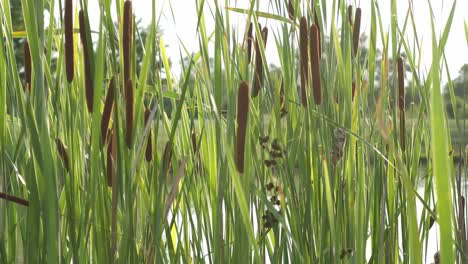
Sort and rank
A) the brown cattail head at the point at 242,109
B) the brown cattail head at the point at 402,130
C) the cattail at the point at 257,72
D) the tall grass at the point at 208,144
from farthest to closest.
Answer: the brown cattail head at the point at 402,130
the cattail at the point at 257,72
the tall grass at the point at 208,144
the brown cattail head at the point at 242,109

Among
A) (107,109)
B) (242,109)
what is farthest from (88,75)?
(242,109)

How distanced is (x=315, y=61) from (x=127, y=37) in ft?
0.65

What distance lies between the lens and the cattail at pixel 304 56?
80cm

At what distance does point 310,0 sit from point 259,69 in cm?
12

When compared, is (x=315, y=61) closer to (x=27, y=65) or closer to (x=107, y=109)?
(x=107, y=109)

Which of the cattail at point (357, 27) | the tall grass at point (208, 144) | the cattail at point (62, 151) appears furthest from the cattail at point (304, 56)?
the cattail at point (62, 151)

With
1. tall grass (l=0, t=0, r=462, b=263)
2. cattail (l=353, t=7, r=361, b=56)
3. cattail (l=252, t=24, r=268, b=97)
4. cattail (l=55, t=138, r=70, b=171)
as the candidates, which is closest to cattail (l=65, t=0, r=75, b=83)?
tall grass (l=0, t=0, r=462, b=263)

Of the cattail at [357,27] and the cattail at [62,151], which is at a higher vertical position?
the cattail at [357,27]

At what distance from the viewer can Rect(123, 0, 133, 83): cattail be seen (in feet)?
2.37

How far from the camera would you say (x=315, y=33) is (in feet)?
2.54

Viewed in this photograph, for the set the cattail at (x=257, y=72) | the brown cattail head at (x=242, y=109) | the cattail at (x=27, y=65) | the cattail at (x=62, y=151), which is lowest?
the cattail at (x=62, y=151)

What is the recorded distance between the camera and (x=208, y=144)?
0.97 m

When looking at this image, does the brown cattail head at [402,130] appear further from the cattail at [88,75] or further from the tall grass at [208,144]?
the cattail at [88,75]

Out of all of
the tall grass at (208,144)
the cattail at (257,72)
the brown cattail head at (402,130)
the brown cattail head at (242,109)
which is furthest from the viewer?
the brown cattail head at (402,130)
